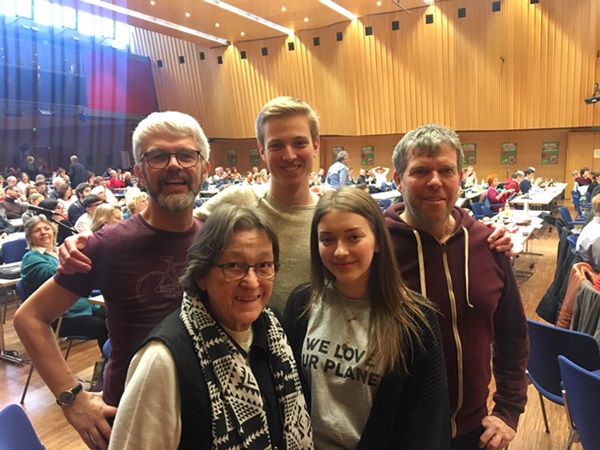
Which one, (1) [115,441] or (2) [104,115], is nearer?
(1) [115,441]

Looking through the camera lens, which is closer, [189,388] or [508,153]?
[189,388]

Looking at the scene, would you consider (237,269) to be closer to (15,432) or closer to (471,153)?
(15,432)

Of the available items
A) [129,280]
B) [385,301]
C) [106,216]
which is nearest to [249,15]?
[106,216]

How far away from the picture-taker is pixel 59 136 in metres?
18.5

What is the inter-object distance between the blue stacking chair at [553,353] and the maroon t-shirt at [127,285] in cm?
227

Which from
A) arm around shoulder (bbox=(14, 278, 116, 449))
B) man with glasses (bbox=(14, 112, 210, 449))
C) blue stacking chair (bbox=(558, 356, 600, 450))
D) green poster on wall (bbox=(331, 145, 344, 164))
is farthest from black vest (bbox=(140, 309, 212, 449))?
green poster on wall (bbox=(331, 145, 344, 164))

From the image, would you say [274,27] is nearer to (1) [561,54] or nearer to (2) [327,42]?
(2) [327,42]

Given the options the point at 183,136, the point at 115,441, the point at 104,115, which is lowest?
the point at 115,441

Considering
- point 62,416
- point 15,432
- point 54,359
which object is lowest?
point 62,416

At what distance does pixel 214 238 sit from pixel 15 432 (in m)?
1.12

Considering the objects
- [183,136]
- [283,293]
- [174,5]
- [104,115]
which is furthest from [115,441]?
[104,115]

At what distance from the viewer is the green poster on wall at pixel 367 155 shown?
1932cm

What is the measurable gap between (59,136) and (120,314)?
65.2ft

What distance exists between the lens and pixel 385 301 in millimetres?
1329
